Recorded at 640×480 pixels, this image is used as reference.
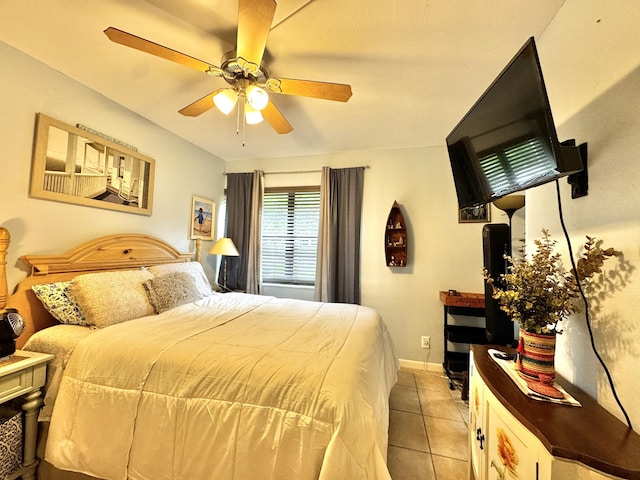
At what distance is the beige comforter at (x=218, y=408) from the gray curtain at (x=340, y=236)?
1.65 m

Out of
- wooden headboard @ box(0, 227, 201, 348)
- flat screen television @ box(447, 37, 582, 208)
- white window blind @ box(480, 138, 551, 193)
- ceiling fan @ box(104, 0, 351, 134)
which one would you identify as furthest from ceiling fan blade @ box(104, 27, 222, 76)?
white window blind @ box(480, 138, 551, 193)

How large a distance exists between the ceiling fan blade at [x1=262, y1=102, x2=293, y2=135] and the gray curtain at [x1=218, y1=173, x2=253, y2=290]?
1.72 m

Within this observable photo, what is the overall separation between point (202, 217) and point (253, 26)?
267 cm

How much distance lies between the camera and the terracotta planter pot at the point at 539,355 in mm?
999

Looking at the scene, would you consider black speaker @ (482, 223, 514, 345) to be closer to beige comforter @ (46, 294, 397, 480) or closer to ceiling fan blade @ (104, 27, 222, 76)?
beige comforter @ (46, 294, 397, 480)

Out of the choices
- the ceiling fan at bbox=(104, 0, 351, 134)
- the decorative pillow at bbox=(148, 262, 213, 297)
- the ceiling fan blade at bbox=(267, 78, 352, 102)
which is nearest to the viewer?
the ceiling fan at bbox=(104, 0, 351, 134)

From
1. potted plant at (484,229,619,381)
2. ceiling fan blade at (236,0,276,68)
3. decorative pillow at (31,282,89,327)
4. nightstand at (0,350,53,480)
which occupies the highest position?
ceiling fan blade at (236,0,276,68)

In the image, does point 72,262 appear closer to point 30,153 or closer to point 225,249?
point 30,153

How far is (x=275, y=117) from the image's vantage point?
202 cm

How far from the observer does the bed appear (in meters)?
1.10

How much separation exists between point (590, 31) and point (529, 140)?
581 mm

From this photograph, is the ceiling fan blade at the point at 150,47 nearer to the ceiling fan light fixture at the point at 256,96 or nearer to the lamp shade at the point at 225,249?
the ceiling fan light fixture at the point at 256,96

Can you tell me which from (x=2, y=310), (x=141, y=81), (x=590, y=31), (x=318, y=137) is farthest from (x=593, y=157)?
(x=2, y=310)

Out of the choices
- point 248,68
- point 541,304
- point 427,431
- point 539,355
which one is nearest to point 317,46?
point 248,68
